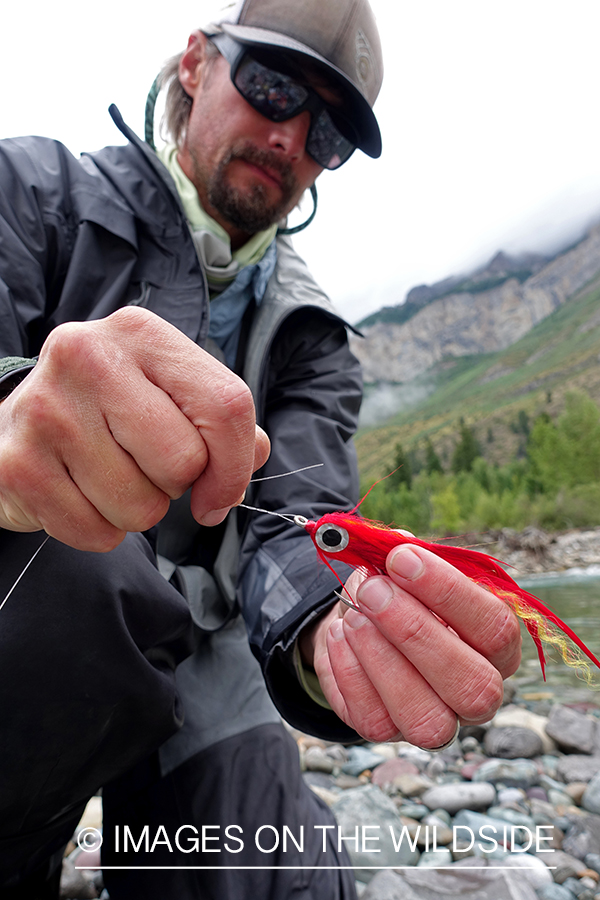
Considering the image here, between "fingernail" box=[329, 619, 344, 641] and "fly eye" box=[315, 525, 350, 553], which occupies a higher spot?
"fly eye" box=[315, 525, 350, 553]

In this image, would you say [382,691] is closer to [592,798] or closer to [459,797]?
[459,797]

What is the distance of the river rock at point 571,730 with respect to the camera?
525 centimetres

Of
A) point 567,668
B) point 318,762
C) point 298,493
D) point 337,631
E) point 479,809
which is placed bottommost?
point 567,668

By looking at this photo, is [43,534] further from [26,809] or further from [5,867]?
[5,867]

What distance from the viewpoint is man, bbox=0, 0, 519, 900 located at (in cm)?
117

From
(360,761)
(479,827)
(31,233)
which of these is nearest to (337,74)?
(31,233)

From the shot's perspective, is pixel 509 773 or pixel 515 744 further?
pixel 515 744

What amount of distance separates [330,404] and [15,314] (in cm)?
181

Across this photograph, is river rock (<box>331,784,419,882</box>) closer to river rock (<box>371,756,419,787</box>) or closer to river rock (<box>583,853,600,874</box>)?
river rock (<box>371,756,419,787</box>)

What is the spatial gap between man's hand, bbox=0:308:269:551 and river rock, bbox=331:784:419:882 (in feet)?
10.6

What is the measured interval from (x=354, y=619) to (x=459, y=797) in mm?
3336

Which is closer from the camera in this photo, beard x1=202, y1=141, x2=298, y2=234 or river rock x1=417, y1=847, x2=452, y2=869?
river rock x1=417, y1=847, x2=452, y2=869

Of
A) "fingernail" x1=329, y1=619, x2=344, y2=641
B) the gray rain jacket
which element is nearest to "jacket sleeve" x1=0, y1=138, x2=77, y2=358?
the gray rain jacket

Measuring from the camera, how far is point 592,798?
4.12m
